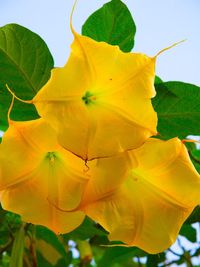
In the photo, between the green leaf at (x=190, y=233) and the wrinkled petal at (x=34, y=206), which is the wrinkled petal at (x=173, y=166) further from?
the green leaf at (x=190, y=233)

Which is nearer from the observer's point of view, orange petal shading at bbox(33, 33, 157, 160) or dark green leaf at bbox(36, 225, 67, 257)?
orange petal shading at bbox(33, 33, 157, 160)

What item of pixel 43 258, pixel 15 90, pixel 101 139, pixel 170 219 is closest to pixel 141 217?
pixel 170 219

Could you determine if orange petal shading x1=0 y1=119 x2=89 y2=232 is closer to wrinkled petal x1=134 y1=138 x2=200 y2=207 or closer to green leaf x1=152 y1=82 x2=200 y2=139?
wrinkled petal x1=134 y1=138 x2=200 y2=207

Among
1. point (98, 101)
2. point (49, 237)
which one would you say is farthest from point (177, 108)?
point (49, 237)

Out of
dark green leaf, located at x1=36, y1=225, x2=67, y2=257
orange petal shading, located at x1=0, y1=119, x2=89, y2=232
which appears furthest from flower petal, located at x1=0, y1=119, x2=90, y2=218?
dark green leaf, located at x1=36, y1=225, x2=67, y2=257

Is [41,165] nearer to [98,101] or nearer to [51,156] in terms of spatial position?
[51,156]

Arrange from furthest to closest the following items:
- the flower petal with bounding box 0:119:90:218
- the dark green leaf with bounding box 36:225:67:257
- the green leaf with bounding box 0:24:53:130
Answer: the dark green leaf with bounding box 36:225:67:257, the green leaf with bounding box 0:24:53:130, the flower petal with bounding box 0:119:90:218

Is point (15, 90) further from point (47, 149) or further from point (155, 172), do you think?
point (155, 172)
